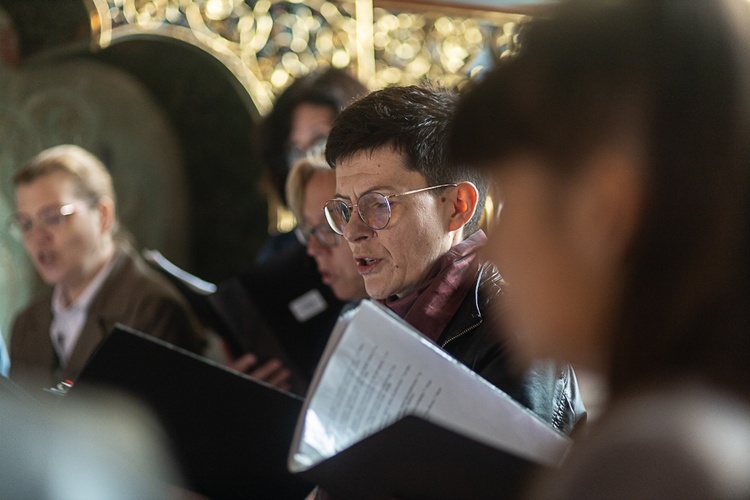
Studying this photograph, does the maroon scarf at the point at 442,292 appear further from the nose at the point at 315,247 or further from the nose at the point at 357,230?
the nose at the point at 315,247

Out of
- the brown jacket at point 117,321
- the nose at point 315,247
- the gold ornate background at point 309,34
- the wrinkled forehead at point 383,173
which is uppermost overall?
the gold ornate background at point 309,34

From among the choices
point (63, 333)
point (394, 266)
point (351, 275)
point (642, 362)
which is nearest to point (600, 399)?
point (642, 362)

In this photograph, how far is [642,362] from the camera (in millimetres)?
865

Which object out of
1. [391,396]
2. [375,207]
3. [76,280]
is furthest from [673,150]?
[76,280]

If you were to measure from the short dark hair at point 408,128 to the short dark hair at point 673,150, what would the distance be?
96 cm

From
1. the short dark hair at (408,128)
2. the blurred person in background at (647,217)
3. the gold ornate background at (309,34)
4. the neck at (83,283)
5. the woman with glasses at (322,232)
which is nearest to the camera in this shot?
the blurred person in background at (647,217)

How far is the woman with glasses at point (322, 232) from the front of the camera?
98.1 inches

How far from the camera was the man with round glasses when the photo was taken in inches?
71.8

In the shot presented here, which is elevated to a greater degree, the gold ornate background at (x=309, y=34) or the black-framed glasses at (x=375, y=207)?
the gold ornate background at (x=309, y=34)

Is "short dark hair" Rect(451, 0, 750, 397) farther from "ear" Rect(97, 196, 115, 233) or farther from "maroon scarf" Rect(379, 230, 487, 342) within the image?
"ear" Rect(97, 196, 115, 233)

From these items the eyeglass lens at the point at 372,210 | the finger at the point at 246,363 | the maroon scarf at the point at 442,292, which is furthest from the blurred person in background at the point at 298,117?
the maroon scarf at the point at 442,292

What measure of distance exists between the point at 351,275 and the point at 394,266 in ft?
1.98

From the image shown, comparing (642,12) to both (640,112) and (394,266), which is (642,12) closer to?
(640,112)

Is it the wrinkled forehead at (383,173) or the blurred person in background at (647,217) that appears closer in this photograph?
the blurred person in background at (647,217)
